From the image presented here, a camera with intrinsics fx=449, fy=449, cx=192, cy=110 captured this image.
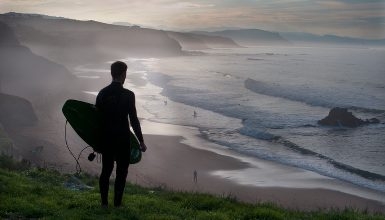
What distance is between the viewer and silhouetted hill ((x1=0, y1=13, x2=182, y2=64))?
390 feet

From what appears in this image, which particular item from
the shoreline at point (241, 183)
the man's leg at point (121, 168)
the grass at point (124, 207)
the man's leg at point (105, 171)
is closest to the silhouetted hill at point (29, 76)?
the shoreline at point (241, 183)

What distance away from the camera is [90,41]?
152 meters

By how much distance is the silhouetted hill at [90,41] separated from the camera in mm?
118994

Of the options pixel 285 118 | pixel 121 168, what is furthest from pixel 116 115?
pixel 285 118

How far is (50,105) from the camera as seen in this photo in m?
35.1

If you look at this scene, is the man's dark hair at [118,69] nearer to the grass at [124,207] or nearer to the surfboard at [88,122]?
the surfboard at [88,122]

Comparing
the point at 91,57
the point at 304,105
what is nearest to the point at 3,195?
the point at 304,105

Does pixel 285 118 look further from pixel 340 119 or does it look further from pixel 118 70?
pixel 118 70

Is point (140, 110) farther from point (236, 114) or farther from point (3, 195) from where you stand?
point (3, 195)

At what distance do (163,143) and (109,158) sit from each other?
59.2 feet

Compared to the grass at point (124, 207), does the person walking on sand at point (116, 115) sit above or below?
above

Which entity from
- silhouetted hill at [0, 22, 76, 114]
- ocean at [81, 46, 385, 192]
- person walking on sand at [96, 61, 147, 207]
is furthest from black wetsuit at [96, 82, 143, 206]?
silhouetted hill at [0, 22, 76, 114]

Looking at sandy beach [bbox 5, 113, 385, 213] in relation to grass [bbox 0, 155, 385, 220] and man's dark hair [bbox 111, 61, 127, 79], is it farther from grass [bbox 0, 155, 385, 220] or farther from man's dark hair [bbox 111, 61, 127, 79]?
man's dark hair [bbox 111, 61, 127, 79]

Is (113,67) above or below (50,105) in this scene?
above
